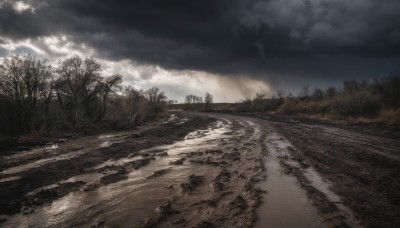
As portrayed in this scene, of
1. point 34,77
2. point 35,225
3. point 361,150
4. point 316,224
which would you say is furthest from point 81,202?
point 34,77

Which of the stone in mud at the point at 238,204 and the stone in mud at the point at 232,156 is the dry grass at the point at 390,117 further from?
the stone in mud at the point at 238,204

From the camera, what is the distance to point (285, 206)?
6.42 meters

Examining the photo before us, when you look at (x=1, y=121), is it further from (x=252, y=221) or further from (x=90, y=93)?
→ (x=252, y=221)

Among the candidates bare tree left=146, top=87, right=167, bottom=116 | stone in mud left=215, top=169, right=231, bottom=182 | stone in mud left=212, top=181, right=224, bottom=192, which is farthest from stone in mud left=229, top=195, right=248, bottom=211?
bare tree left=146, top=87, right=167, bottom=116

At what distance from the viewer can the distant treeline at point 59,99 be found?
23.1 meters

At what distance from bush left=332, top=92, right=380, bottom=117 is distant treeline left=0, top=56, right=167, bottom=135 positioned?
81.4 ft

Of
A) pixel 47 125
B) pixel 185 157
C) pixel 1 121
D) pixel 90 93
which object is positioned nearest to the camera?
pixel 185 157

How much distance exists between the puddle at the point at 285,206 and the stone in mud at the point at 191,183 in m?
1.84

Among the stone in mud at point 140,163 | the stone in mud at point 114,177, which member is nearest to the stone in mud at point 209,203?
the stone in mud at point 114,177

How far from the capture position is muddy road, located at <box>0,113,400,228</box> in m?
5.70

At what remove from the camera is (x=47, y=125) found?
24.2 m

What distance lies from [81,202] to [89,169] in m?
3.78

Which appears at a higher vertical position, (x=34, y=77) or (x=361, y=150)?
(x=34, y=77)

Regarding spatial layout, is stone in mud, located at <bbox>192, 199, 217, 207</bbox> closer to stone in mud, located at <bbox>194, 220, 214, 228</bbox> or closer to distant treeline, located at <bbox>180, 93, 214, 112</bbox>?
stone in mud, located at <bbox>194, 220, 214, 228</bbox>
